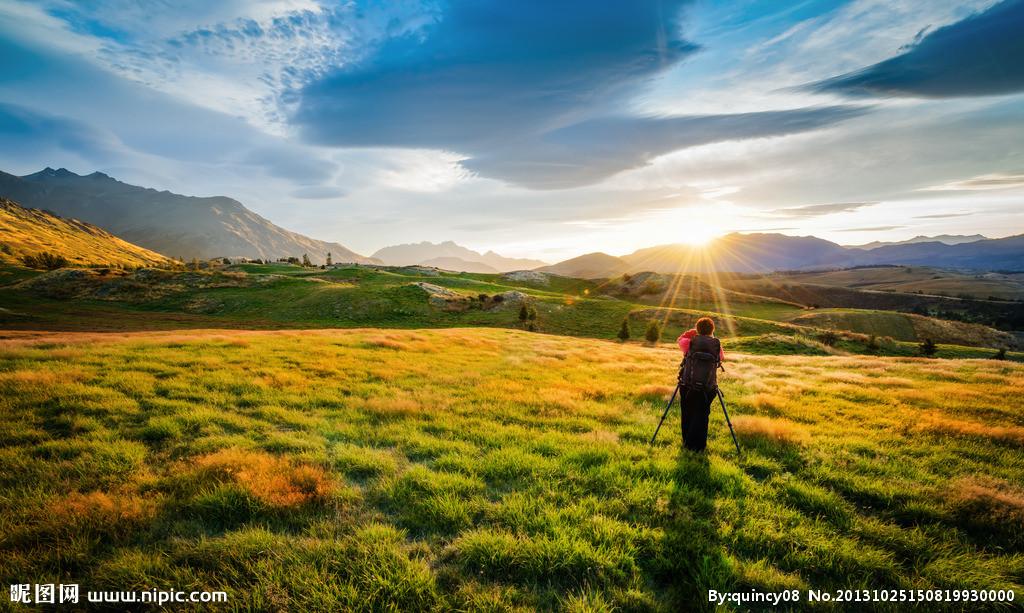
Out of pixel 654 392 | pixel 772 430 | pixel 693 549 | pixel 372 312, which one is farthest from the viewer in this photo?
pixel 372 312

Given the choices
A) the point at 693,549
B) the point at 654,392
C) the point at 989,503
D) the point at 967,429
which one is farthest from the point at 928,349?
the point at 693,549

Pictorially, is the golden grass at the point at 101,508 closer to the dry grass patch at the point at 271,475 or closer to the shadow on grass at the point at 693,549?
the dry grass patch at the point at 271,475

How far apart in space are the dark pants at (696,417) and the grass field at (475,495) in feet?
1.34

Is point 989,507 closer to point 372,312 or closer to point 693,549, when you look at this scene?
point 693,549

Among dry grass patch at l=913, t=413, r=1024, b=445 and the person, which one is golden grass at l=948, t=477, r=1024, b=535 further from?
the person

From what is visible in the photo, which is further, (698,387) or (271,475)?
(698,387)

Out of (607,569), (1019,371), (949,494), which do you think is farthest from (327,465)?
(1019,371)

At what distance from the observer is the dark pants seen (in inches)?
313

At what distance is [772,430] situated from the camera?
8500 mm

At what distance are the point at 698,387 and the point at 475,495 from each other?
5.47 m

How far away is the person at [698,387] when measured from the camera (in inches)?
314

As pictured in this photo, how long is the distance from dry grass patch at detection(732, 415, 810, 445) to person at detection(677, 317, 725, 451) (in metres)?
1.41

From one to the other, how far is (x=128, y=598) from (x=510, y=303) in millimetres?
59133

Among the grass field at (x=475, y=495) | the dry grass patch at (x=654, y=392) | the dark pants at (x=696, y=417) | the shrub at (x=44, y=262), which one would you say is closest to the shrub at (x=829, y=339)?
the grass field at (x=475, y=495)
